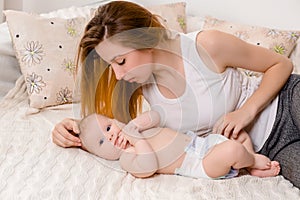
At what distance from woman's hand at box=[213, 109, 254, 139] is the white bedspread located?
0.13 meters

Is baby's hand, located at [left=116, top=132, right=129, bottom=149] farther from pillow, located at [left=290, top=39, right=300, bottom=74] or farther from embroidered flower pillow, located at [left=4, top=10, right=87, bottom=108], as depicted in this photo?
pillow, located at [left=290, top=39, right=300, bottom=74]

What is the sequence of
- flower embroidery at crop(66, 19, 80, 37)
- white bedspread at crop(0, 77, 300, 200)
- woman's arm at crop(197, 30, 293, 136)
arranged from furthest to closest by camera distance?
flower embroidery at crop(66, 19, 80, 37)
woman's arm at crop(197, 30, 293, 136)
white bedspread at crop(0, 77, 300, 200)

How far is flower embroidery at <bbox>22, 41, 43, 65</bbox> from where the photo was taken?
5.60 ft

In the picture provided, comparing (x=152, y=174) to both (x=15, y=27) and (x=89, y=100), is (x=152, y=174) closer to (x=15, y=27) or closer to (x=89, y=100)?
(x=89, y=100)

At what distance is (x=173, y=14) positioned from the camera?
2.12 meters

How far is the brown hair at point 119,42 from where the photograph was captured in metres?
1.24

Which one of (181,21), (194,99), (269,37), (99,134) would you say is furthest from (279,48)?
(99,134)

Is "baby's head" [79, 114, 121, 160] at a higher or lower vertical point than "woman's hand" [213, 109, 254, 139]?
lower

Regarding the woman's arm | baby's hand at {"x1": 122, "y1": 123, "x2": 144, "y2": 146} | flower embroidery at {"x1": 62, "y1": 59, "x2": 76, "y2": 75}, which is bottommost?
flower embroidery at {"x1": 62, "y1": 59, "x2": 76, "y2": 75}

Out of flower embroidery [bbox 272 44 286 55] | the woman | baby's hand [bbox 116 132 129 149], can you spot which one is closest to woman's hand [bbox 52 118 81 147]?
the woman

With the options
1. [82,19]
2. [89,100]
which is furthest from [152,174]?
[82,19]

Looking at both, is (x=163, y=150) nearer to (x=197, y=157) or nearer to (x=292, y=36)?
(x=197, y=157)

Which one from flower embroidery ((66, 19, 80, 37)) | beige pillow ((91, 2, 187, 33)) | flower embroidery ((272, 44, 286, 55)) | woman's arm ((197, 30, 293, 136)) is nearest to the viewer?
woman's arm ((197, 30, 293, 136))

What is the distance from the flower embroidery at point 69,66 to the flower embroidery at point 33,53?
82 mm
